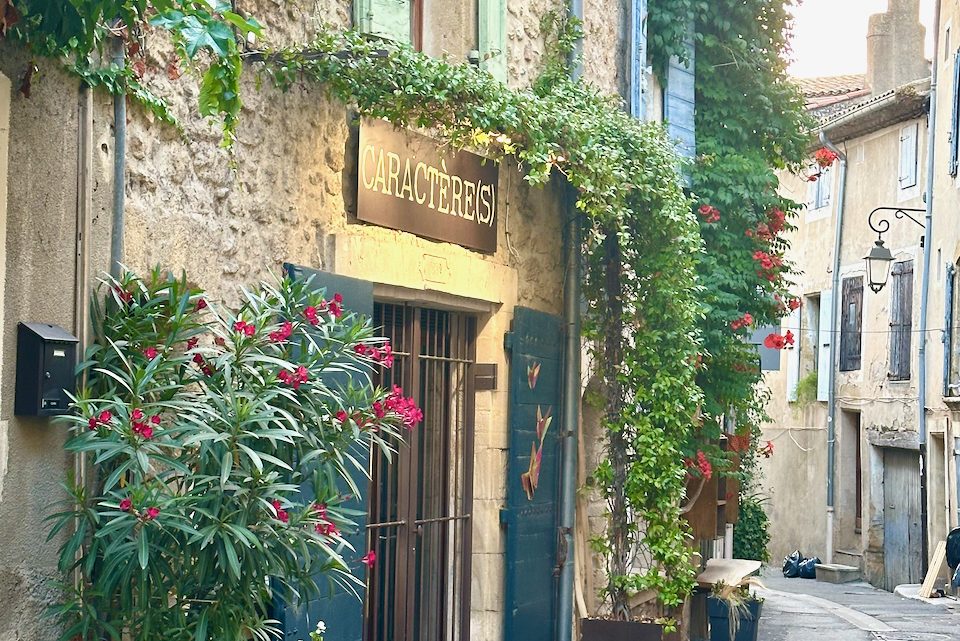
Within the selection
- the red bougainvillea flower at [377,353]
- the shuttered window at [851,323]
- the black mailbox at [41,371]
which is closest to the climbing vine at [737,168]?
the red bougainvillea flower at [377,353]

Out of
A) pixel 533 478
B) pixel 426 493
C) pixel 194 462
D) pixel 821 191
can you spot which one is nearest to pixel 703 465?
pixel 533 478

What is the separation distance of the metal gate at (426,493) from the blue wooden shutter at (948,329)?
11.6 metres

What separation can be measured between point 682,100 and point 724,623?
395cm

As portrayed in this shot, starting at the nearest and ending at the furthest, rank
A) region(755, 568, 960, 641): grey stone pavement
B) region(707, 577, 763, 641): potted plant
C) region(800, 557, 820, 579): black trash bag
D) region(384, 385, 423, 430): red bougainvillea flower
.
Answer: region(384, 385, 423, 430): red bougainvillea flower < region(707, 577, 763, 641): potted plant < region(755, 568, 960, 641): grey stone pavement < region(800, 557, 820, 579): black trash bag

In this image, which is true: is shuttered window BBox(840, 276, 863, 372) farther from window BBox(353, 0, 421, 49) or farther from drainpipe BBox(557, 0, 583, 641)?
window BBox(353, 0, 421, 49)

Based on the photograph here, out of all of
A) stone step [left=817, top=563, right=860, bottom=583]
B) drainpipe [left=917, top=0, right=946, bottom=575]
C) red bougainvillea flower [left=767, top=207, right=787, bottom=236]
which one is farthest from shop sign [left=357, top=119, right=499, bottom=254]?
stone step [left=817, top=563, right=860, bottom=583]

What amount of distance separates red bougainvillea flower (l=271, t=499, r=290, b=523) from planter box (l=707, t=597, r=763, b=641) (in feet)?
23.3

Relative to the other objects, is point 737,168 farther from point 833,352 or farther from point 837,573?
point 833,352

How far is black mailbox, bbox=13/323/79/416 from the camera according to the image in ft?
14.3

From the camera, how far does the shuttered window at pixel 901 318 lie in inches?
814

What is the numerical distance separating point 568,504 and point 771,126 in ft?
12.9

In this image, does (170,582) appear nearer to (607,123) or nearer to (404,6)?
(404,6)

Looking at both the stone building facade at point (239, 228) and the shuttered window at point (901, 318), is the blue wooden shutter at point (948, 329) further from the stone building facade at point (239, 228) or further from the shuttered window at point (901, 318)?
the stone building facade at point (239, 228)

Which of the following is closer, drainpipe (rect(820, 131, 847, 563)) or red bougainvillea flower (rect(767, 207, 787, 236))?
red bougainvillea flower (rect(767, 207, 787, 236))
